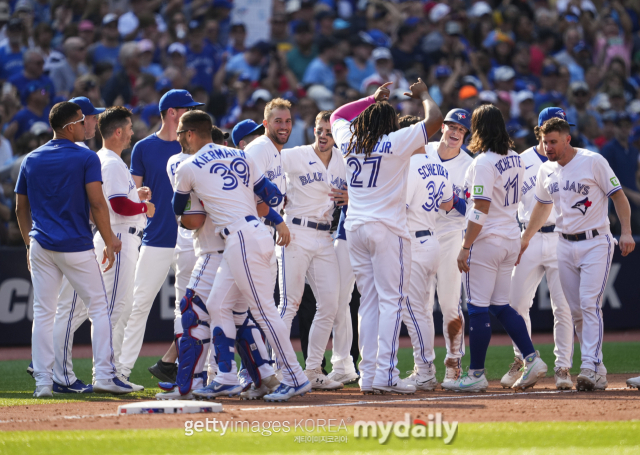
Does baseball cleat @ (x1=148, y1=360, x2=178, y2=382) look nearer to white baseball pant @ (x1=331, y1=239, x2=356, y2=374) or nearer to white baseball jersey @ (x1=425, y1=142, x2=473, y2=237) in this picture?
white baseball pant @ (x1=331, y1=239, x2=356, y2=374)

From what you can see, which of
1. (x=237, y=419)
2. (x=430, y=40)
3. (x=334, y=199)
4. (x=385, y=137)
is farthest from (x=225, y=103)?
(x=237, y=419)

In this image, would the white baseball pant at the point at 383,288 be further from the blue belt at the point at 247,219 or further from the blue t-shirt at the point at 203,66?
the blue t-shirt at the point at 203,66

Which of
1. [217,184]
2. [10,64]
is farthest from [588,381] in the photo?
[10,64]

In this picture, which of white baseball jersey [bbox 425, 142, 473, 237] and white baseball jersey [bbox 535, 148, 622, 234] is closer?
white baseball jersey [bbox 535, 148, 622, 234]

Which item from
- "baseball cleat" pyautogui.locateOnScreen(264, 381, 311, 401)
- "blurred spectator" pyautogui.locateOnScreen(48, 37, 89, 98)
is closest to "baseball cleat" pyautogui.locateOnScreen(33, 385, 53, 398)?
"baseball cleat" pyautogui.locateOnScreen(264, 381, 311, 401)

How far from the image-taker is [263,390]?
6340 millimetres

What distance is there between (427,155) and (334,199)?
97 cm

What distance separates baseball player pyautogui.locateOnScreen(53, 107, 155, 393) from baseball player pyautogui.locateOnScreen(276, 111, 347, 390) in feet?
4.31

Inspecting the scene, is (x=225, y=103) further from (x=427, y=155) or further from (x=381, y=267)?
(x=381, y=267)

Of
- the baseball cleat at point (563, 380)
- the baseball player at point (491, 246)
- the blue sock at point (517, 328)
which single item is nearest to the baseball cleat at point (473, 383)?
the baseball player at point (491, 246)

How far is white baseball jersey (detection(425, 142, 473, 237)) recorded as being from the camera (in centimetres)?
781

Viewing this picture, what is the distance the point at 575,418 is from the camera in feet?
17.0

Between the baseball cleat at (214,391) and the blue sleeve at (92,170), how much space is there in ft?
6.31

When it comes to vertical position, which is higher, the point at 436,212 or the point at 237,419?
the point at 436,212
